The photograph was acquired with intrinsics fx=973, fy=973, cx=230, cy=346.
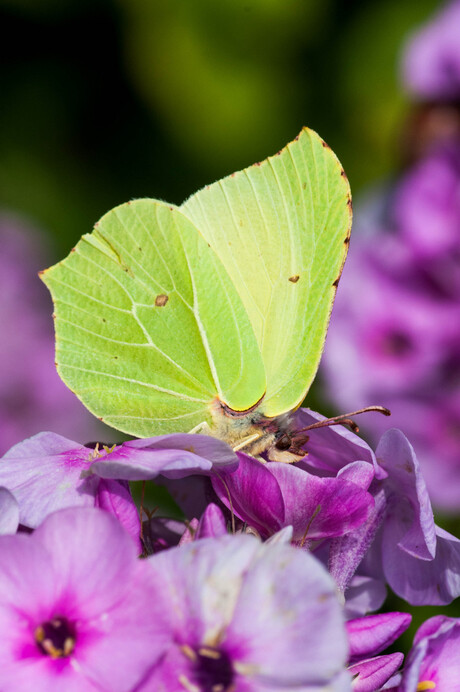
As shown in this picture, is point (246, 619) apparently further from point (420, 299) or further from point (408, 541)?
point (420, 299)

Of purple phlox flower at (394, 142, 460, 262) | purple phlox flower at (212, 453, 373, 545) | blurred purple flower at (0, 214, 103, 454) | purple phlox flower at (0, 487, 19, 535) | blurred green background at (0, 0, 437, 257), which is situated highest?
blurred green background at (0, 0, 437, 257)

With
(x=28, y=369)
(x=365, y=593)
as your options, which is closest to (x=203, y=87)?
(x=28, y=369)

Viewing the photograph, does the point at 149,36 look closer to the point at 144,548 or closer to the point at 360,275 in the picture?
the point at 360,275

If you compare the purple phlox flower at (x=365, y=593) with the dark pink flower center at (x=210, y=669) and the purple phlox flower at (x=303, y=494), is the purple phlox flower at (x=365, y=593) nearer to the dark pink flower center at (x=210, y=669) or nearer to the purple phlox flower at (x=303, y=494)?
the purple phlox flower at (x=303, y=494)

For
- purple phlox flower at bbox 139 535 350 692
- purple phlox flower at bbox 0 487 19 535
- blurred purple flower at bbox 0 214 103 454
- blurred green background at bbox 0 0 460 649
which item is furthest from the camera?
blurred green background at bbox 0 0 460 649

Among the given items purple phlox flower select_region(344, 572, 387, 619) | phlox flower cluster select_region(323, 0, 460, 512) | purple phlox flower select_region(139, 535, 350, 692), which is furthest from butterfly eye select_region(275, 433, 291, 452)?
phlox flower cluster select_region(323, 0, 460, 512)

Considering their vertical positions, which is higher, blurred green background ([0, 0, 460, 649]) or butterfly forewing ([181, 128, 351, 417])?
blurred green background ([0, 0, 460, 649])

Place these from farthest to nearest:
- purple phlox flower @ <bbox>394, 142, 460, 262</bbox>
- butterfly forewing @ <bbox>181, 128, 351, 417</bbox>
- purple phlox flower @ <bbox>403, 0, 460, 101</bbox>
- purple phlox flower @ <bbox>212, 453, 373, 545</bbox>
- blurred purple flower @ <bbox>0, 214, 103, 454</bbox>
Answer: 1. blurred purple flower @ <bbox>0, 214, 103, 454</bbox>
2. purple phlox flower @ <bbox>403, 0, 460, 101</bbox>
3. purple phlox flower @ <bbox>394, 142, 460, 262</bbox>
4. butterfly forewing @ <bbox>181, 128, 351, 417</bbox>
5. purple phlox flower @ <bbox>212, 453, 373, 545</bbox>

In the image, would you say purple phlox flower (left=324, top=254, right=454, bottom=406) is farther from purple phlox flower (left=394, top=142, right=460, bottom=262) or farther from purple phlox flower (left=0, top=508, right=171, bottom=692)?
purple phlox flower (left=0, top=508, right=171, bottom=692)
